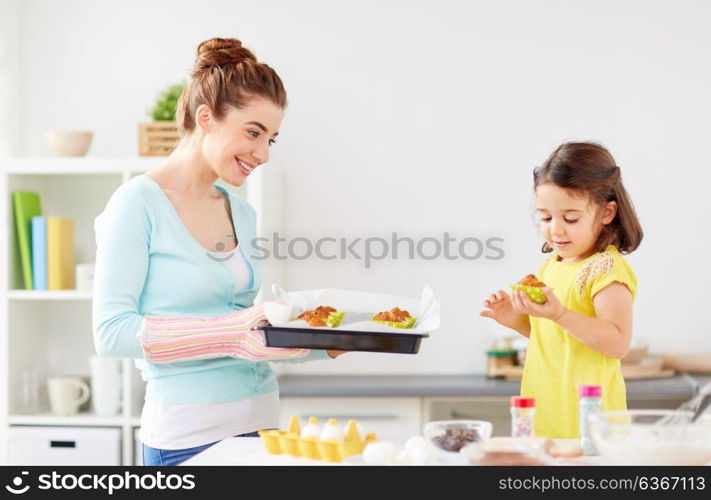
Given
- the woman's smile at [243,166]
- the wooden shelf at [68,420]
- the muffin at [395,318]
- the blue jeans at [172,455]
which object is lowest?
the wooden shelf at [68,420]

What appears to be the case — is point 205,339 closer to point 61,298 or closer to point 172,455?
point 172,455

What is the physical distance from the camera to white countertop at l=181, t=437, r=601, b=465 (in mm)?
1512

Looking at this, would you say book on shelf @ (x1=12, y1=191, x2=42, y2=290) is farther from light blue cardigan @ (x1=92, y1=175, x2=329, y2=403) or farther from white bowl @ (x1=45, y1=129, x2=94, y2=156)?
light blue cardigan @ (x1=92, y1=175, x2=329, y2=403)

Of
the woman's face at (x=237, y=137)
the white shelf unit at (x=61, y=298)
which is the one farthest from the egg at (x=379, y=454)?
the white shelf unit at (x=61, y=298)

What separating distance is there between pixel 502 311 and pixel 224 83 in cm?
77

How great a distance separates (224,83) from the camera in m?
1.97

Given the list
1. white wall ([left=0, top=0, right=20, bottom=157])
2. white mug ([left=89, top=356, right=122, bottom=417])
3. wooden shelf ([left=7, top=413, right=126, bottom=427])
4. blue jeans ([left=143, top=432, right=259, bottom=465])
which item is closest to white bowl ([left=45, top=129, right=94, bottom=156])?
white wall ([left=0, top=0, right=20, bottom=157])

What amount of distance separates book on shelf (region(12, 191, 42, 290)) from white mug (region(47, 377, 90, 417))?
363 mm

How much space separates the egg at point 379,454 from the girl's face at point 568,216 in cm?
74

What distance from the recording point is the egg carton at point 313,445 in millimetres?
1520

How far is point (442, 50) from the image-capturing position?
361 centimetres

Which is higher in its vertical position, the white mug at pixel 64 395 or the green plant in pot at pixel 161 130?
the green plant in pot at pixel 161 130

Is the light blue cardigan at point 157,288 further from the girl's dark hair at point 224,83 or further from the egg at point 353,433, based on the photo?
the egg at point 353,433

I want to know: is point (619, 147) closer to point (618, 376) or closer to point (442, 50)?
point (442, 50)
